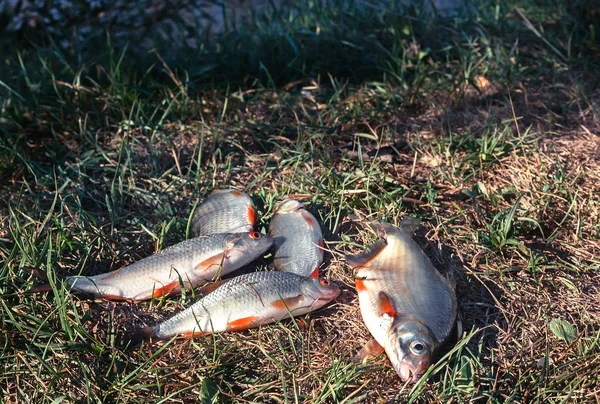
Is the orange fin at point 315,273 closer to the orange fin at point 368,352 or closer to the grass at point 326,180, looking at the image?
the grass at point 326,180

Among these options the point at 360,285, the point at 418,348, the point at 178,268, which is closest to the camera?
the point at 418,348

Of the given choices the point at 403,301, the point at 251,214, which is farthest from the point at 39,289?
the point at 403,301

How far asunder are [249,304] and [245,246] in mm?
347

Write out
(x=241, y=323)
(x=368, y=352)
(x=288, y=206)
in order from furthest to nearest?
Result: (x=288, y=206), (x=241, y=323), (x=368, y=352)

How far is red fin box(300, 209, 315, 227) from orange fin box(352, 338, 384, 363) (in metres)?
0.71

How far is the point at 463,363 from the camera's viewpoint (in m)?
2.77

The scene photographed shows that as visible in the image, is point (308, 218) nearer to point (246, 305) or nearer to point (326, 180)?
point (326, 180)

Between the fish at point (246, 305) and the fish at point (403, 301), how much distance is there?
0.61 ft

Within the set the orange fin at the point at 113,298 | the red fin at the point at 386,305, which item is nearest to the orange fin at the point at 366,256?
the red fin at the point at 386,305

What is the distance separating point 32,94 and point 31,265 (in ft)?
5.12

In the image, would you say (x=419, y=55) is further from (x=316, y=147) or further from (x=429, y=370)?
(x=429, y=370)

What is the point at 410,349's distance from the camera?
2.68m

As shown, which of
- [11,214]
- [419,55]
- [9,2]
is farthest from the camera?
[9,2]

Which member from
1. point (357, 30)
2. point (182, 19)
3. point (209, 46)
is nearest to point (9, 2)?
point (182, 19)
